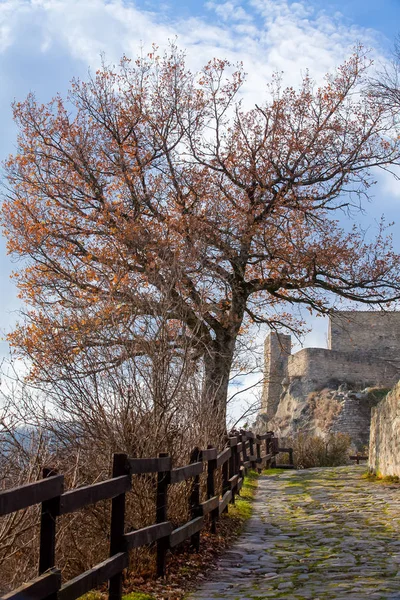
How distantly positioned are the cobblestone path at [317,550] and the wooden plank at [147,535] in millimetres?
608

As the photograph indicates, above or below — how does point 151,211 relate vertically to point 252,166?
below

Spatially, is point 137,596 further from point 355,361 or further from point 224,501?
point 355,361

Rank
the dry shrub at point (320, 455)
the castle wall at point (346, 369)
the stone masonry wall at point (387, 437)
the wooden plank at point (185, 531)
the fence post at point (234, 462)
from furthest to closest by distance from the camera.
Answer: the castle wall at point (346, 369), the dry shrub at point (320, 455), the stone masonry wall at point (387, 437), the fence post at point (234, 462), the wooden plank at point (185, 531)

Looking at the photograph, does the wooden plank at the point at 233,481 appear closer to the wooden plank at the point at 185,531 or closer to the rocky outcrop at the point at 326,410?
the wooden plank at the point at 185,531

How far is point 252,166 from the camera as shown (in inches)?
758

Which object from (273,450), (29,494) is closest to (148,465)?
(29,494)

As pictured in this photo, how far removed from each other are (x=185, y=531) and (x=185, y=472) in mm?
602

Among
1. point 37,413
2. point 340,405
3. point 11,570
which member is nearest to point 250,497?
→ point 37,413

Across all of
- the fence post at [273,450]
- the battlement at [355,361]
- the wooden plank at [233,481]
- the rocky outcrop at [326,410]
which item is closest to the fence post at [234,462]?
the wooden plank at [233,481]

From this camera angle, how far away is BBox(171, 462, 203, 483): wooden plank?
6.76 metres

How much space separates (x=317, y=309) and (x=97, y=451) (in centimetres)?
1364

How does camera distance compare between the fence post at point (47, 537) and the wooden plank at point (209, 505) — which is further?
the wooden plank at point (209, 505)

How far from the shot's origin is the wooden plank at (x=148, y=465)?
18.7 ft

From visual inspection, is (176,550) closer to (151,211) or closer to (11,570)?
(11,570)
